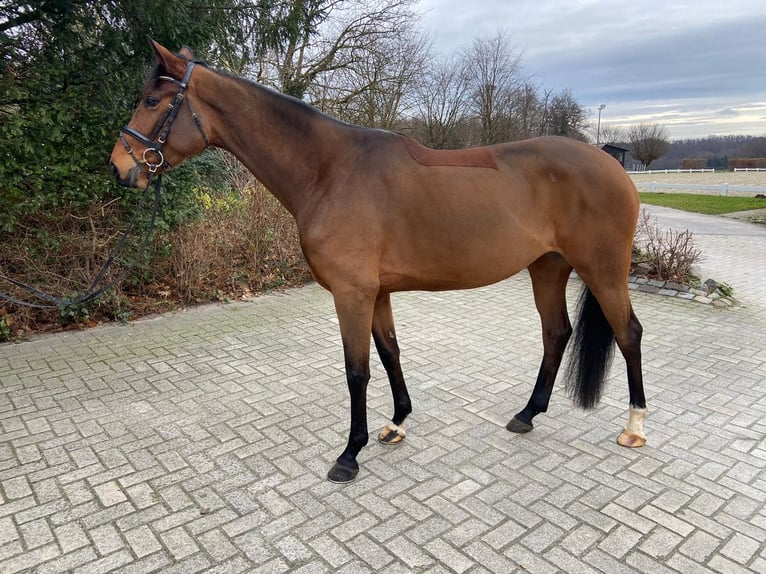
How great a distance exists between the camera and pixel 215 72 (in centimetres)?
245

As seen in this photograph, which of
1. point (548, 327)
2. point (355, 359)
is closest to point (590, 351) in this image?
point (548, 327)

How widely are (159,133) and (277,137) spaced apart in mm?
565

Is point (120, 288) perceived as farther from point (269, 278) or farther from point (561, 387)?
point (561, 387)

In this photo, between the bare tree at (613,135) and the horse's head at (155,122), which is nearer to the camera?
the horse's head at (155,122)

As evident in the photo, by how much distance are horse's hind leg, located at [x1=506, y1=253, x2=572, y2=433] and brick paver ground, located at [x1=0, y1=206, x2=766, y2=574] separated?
6.9 inches

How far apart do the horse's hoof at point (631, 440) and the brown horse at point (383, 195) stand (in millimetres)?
22

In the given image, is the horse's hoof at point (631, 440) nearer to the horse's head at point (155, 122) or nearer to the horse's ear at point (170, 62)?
the horse's head at point (155, 122)

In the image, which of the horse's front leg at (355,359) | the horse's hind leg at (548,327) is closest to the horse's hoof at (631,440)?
the horse's hind leg at (548,327)

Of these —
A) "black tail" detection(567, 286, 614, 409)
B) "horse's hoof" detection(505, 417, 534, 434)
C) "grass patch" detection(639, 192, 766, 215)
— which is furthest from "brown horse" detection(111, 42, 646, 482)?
"grass patch" detection(639, 192, 766, 215)

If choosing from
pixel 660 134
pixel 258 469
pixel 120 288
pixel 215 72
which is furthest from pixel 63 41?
pixel 660 134

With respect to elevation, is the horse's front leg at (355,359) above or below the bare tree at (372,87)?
below

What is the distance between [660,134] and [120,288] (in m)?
67.2

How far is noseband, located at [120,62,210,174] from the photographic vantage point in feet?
7.64

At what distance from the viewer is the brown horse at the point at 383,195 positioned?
7.89 feet
